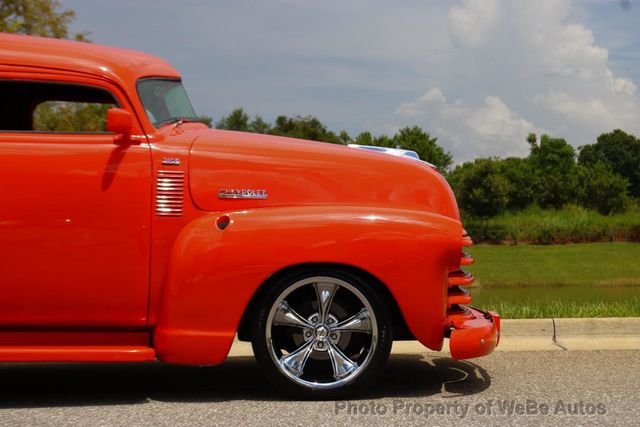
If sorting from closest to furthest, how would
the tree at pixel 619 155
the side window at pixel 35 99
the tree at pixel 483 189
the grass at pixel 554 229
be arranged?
the side window at pixel 35 99, the grass at pixel 554 229, the tree at pixel 483 189, the tree at pixel 619 155

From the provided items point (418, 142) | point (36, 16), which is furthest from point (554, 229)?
point (36, 16)

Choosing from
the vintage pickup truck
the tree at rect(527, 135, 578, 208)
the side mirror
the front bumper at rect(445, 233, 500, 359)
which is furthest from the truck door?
the tree at rect(527, 135, 578, 208)

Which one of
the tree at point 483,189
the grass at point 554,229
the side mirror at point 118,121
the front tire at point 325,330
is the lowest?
the grass at point 554,229

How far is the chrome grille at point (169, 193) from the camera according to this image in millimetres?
4637

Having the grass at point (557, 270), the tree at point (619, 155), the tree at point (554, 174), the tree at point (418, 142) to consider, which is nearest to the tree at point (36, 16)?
the grass at point (557, 270)

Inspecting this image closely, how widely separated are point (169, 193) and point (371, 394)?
1682 mm

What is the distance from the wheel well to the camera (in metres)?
4.63

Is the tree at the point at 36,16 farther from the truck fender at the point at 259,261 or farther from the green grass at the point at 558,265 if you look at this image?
the green grass at the point at 558,265

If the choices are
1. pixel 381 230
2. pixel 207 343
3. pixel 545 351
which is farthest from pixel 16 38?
pixel 545 351

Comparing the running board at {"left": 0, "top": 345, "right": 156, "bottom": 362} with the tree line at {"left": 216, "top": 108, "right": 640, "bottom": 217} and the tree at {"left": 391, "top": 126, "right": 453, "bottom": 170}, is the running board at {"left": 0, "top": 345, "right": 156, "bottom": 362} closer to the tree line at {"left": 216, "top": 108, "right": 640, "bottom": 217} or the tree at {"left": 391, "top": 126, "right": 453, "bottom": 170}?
the tree at {"left": 391, "top": 126, "right": 453, "bottom": 170}

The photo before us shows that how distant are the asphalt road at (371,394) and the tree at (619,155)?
9834 cm

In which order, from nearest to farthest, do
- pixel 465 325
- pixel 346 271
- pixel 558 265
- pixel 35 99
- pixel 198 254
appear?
pixel 198 254
pixel 346 271
pixel 465 325
pixel 35 99
pixel 558 265

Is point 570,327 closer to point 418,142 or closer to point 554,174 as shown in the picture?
point 418,142

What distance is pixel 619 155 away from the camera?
100688 mm
